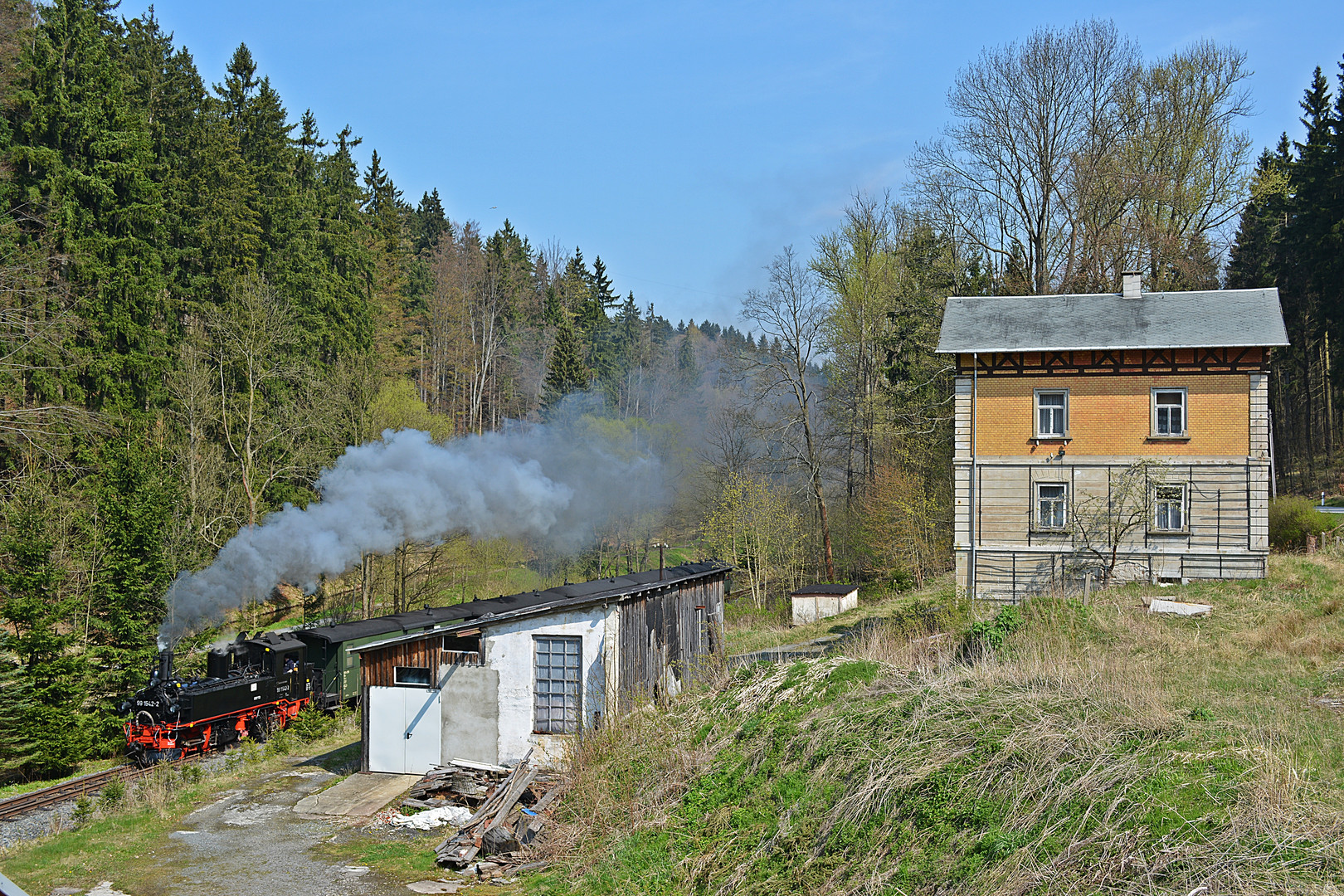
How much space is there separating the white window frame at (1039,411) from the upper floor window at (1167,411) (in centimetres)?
213

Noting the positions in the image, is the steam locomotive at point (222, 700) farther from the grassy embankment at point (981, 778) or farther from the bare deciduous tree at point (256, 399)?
the bare deciduous tree at point (256, 399)

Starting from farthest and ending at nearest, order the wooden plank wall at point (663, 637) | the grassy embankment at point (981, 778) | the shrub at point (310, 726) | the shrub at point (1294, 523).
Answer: the shrub at point (1294, 523), the shrub at point (310, 726), the wooden plank wall at point (663, 637), the grassy embankment at point (981, 778)

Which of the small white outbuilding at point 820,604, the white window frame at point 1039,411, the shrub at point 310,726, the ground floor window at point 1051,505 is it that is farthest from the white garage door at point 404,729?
the small white outbuilding at point 820,604

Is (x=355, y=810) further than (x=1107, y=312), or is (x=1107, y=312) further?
(x=1107, y=312)

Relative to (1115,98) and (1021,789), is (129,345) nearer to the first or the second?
(1021,789)

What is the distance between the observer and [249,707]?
2105 centimetres

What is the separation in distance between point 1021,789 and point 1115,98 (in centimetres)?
3592

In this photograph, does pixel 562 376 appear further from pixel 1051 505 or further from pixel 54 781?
pixel 54 781

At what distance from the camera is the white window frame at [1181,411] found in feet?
77.2

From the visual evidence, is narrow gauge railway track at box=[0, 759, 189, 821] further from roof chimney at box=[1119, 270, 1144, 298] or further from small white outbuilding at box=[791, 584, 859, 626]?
roof chimney at box=[1119, 270, 1144, 298]

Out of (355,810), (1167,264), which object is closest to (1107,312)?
(1167,264)

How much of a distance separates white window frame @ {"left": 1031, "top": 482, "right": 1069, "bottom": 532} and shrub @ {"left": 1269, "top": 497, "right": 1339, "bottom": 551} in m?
7.87

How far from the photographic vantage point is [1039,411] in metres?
24.4

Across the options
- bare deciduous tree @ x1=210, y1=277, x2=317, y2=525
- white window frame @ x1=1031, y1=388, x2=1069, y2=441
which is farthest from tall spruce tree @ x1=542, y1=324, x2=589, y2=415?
white window frame @ x1=1031, y1=388, x2=1069, y2=441
